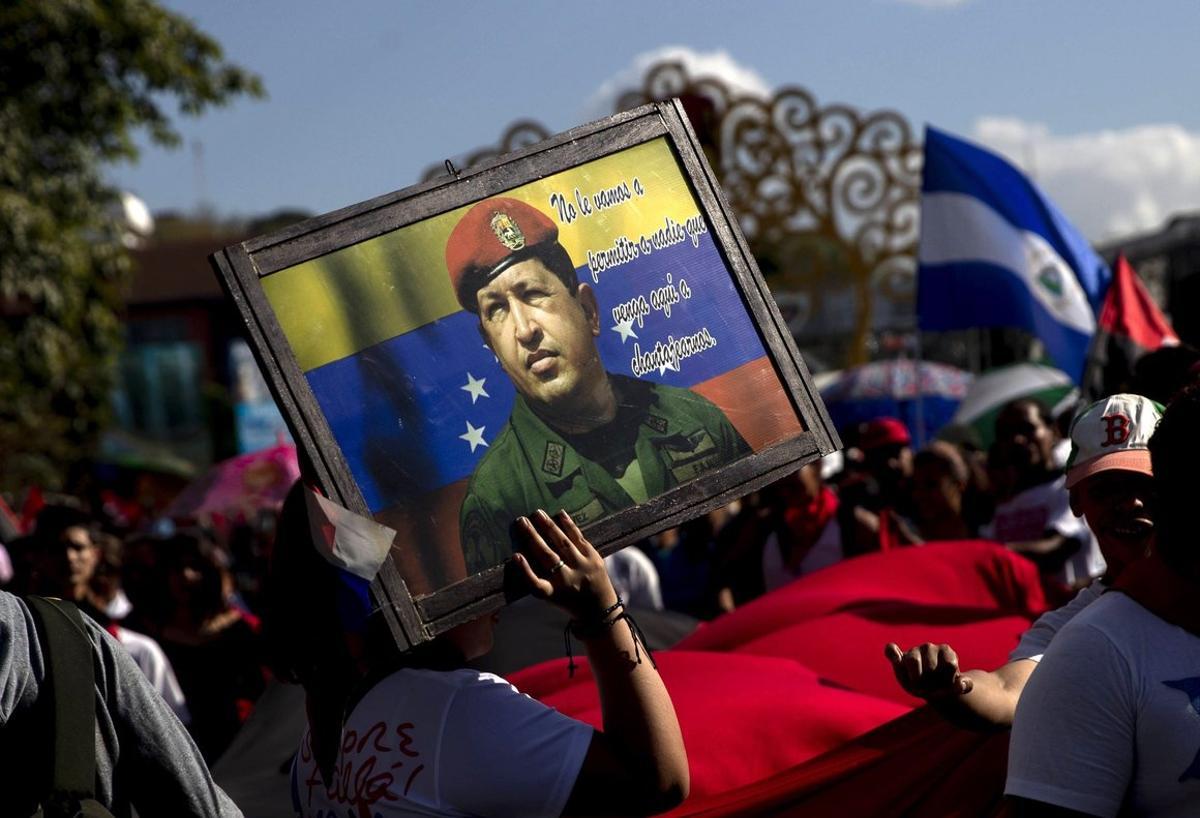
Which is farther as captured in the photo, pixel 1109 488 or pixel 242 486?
pixel 242 486

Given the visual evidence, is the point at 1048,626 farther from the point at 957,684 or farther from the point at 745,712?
the point at 745,712

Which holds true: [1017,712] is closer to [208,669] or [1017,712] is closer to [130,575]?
[208,669]

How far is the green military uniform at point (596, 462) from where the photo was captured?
226 cm

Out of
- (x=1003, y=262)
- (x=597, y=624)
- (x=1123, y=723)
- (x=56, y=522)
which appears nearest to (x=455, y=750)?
(x=597, y=624)

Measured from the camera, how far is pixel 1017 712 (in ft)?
6.70

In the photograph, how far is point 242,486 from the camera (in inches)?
440

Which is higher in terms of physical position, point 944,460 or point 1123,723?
point 1123,723

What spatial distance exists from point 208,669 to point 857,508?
9.00 feet

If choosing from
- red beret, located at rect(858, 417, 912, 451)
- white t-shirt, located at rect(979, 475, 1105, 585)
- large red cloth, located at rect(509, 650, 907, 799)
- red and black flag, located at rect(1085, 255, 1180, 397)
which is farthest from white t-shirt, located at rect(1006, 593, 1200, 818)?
red beret, located at rect(858, 417, 912, 451)

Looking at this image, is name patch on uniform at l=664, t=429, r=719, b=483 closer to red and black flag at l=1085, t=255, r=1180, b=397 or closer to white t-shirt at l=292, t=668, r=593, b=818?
Result: white t-shirt at l=292, t=668, r=593, b=818

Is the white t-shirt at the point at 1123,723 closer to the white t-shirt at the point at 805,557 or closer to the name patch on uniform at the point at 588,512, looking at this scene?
the name patch on uniform at the point at 588,512

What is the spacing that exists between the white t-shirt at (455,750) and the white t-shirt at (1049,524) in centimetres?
376

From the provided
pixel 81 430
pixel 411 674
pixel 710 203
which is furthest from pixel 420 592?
pixel 81 430

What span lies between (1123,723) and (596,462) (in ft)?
2.82
